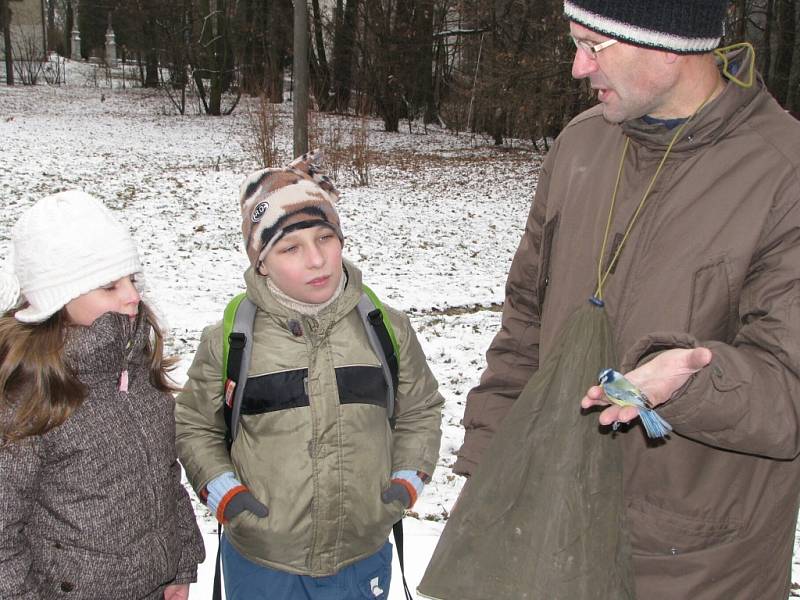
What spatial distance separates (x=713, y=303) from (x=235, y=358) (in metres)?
1.19

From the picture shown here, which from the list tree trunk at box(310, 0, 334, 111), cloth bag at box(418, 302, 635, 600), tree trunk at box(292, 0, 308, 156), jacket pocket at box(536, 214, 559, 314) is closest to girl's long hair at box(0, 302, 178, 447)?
cloth bag at box(418, 302, 635, 600)

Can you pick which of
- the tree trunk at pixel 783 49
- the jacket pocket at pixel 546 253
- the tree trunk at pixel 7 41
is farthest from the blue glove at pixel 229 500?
the tree trunk at pixel 7 41

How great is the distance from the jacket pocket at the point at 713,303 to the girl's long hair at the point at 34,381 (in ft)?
4.60

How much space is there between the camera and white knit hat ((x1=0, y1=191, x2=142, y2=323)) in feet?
5.91

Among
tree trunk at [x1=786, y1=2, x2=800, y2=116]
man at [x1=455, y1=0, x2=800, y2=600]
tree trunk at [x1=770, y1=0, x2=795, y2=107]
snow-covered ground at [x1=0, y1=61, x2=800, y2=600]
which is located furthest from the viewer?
tree trunk at [x1=770, y1=0, x2=795, y2=107]

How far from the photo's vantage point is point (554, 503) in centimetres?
140

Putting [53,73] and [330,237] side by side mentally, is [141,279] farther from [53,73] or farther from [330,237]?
[53,73]

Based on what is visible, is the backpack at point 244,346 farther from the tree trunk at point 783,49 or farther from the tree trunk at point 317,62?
the tree trunk at point 317,62

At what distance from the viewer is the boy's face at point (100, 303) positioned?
6.11 feet

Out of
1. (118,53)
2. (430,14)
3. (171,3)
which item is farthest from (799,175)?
(118,53)

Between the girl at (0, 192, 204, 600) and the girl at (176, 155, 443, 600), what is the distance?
0.64 ft

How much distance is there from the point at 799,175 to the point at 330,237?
4.06ft

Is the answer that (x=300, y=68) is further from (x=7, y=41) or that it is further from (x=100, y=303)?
(x=7, y=41)

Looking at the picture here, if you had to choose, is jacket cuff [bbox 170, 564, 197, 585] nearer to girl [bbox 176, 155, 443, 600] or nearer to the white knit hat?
girl [bbox 176, 155, 443, 600]
